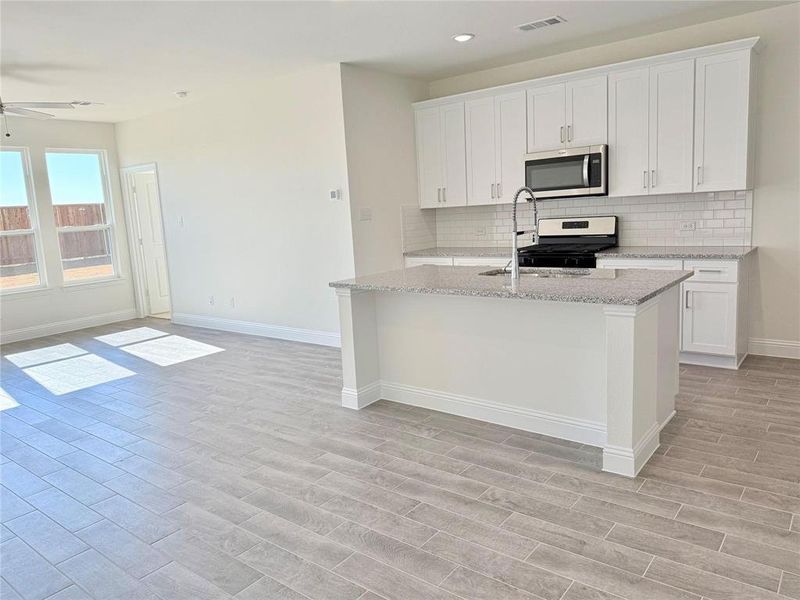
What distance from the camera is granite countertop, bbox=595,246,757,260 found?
4316 mm

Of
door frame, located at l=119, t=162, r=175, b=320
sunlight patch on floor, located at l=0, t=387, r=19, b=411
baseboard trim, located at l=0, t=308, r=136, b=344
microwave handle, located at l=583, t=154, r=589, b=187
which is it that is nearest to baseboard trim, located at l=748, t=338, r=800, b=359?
microwave handle, located at l=583, t=154, r=589, b=187

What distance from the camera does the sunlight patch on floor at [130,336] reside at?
21.9ft

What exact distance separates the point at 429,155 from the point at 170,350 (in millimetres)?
3473

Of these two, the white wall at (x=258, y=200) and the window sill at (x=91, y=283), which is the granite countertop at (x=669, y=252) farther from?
the window sill at (x=91, y=283)

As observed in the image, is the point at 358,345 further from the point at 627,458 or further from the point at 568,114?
the point at 568,114

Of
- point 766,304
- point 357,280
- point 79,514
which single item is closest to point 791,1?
point 766,304

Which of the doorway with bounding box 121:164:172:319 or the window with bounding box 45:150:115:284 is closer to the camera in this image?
the window with bounding box 45:150:115:284

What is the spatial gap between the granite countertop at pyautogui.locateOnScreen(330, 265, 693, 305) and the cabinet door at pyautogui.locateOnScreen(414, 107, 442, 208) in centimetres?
230

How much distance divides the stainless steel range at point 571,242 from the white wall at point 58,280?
19.0 ft

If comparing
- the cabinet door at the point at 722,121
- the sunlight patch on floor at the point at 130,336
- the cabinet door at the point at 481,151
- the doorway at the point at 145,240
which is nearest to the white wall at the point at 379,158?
the cabinet door at the point at 481,151

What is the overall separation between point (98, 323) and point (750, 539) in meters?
7.86

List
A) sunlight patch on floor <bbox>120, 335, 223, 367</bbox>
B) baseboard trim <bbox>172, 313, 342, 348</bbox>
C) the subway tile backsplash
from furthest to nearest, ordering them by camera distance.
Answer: baseboard trim <bbox>172, 313, 342, 348</bbox> → sunlight patch on floor <bbox>120, 335, 223, 367</bbox> → the subway tile backsplash

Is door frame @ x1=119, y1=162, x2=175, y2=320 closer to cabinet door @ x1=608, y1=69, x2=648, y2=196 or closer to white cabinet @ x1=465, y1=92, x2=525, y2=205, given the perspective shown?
white cabinet @ x1=465, y1=92, x2=525, y2=205

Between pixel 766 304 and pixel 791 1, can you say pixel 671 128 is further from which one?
pixel 766 304
